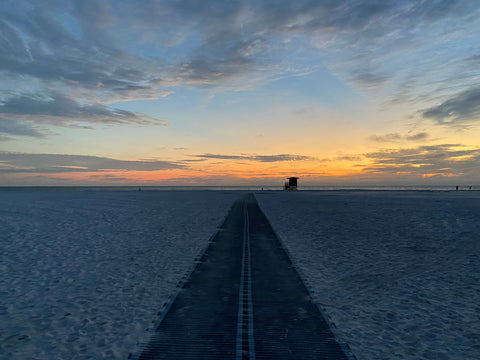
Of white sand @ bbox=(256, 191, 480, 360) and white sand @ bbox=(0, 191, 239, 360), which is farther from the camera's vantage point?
white sand @ bbox=(256, 191, 480, 360)

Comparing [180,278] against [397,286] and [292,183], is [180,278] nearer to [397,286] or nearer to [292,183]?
[397,286]

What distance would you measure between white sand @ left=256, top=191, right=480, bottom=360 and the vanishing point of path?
72 centimetres

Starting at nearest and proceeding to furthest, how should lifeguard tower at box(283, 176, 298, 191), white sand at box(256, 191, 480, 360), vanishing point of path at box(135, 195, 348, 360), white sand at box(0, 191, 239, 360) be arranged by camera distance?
vanishing point of path at box(135, 195, 348, 360) < white sand at box(0, 191, 239, 360) < white sand at box(256, 191, 480, 360) < lifeguard tower at box(283, 176, 298, 191)

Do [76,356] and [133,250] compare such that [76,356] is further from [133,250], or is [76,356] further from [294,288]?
[133,250]

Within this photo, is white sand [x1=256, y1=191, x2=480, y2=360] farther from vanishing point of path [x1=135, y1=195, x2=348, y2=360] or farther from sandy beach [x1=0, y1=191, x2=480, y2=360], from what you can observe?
vanishing point of path [x1=135, y1=195, x2=348, y2=360]

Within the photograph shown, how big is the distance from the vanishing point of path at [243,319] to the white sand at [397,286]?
719 millimetres

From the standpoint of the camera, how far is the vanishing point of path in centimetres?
663

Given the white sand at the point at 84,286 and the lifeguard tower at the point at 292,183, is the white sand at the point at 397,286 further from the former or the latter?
the lifeguard tower at the point at 292,183

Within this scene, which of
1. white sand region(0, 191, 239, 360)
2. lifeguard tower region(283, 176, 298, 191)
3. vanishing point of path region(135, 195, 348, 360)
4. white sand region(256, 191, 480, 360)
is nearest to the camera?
vanishing point of path region(135, 195, 348, 360)

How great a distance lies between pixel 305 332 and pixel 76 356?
16.1 ft

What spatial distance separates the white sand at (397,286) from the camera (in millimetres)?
7457

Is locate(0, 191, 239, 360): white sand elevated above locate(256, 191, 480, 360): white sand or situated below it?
below

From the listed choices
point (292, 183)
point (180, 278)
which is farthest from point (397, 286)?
point (292, 183)

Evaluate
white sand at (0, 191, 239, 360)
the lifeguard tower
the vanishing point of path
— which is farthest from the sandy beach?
the lifeguard tower
